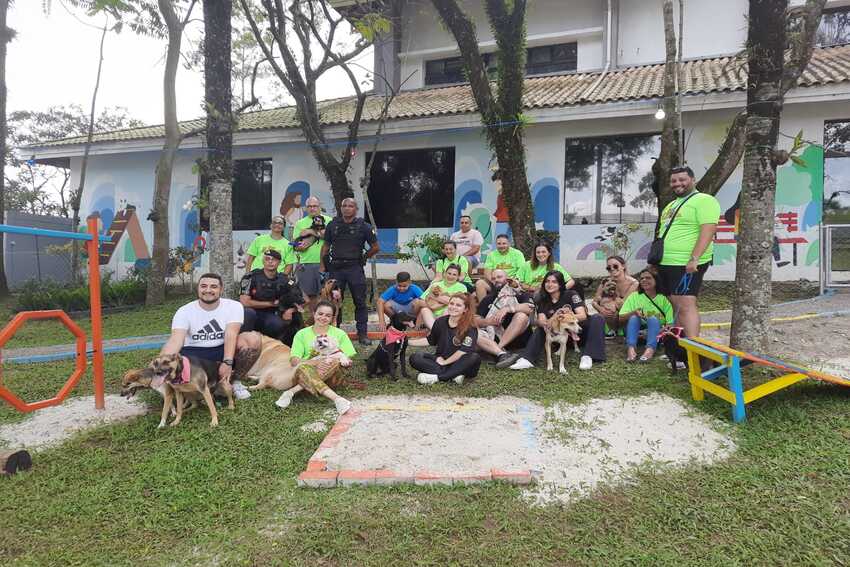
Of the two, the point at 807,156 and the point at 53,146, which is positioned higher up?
the point at 53,146

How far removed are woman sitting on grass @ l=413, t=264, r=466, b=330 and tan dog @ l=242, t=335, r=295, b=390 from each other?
159 centimetres

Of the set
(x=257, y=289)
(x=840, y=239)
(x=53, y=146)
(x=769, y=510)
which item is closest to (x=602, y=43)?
(x=840, y=239)

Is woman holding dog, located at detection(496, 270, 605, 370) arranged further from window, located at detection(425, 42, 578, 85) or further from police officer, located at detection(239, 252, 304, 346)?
window, located at detection(425, 42, 578, 85)

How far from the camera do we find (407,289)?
6.21 m

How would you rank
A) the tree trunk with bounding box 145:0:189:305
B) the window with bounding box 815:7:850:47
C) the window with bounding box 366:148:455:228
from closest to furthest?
the tree trunk with bounding box 145:0:189:305 → the window with bounding box 366:148:455:228 → the window with bounding box 815:7:850:47

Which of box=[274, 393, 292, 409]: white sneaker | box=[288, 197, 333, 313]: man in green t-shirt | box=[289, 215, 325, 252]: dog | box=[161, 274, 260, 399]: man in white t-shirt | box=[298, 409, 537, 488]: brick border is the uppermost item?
box=[289, 215, 325, 252]: dog

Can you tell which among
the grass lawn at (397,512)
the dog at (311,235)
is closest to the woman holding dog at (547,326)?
the grass lawn at (397,512)

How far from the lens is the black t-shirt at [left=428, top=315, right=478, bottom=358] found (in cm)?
502

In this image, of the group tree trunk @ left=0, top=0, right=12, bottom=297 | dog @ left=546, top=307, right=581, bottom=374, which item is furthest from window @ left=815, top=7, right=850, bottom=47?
tree trunk @ left=0, top=0, right=12, bottom=297

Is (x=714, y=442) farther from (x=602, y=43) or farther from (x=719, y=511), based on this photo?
(x=602, y=43)

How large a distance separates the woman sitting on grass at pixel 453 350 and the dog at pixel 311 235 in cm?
259

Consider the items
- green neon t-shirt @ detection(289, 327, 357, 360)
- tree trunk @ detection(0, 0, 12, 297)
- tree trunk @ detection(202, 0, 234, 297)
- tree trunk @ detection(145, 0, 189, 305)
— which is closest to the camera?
green neon t-shirt @ detection(289, 327, 357, 360)

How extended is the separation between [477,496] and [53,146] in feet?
52.6

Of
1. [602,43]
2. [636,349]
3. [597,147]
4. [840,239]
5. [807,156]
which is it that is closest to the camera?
[636,349]
